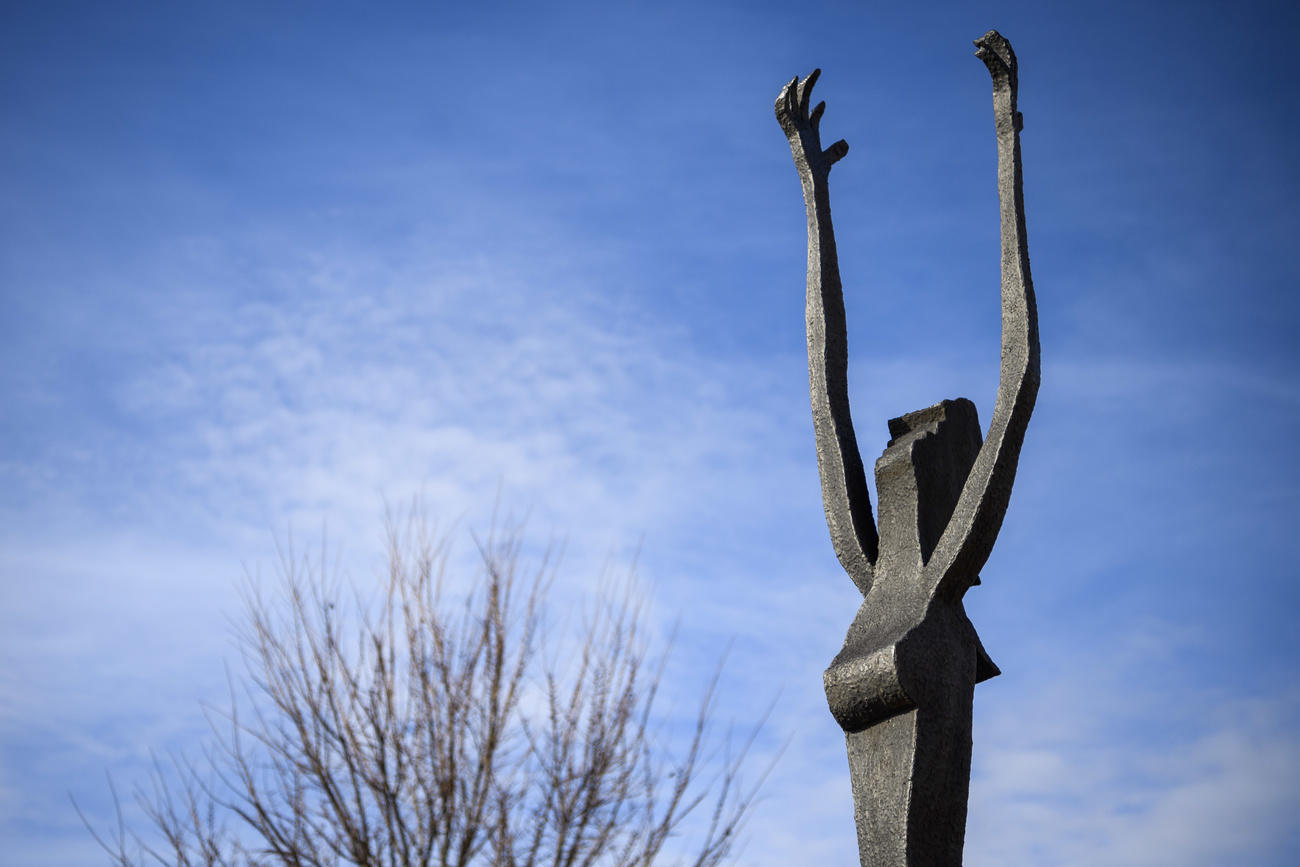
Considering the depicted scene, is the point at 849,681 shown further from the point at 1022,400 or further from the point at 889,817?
the point at 1022,400

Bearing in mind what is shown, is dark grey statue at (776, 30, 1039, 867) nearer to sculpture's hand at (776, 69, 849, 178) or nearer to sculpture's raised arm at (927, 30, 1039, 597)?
sculpture's raised arm at (927, 30, 1039, 597)

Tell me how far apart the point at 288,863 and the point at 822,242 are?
11.9ft

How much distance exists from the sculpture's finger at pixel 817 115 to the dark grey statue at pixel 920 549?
0.51 m

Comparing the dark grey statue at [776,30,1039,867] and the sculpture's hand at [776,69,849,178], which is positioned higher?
the sculpture's hand at [776,69,849,178]

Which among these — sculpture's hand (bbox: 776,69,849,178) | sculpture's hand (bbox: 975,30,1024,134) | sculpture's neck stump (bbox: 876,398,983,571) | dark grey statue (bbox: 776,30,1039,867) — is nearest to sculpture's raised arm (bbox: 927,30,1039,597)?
dark grey statue (bbox: 776,30,1039,867)

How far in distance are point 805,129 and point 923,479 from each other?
1454 mm

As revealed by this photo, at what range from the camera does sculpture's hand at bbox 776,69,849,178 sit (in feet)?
13.4

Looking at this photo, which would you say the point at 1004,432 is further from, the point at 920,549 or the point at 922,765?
the point at 922,765

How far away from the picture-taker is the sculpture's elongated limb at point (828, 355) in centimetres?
362

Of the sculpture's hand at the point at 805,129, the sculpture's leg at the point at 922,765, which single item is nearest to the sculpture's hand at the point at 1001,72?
the sculpture's hand at the point at 805,129

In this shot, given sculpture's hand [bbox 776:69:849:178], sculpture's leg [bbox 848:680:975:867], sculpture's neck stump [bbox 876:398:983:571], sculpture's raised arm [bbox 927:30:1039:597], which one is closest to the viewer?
sculpture's leg [bbox 848:680:975:867]

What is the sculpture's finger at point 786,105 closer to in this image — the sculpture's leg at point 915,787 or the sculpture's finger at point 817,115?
the sculpture's finger at point 817,115

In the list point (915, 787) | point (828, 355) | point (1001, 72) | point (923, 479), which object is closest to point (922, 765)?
point (915, 787)

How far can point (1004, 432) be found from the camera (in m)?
3.25
